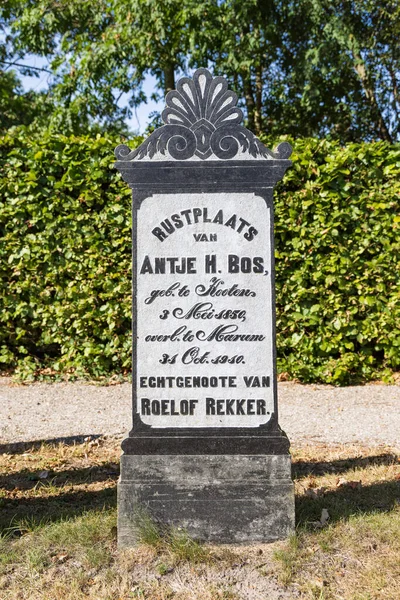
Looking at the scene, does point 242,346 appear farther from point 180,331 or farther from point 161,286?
point 161,286

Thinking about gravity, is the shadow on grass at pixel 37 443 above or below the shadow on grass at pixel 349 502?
above

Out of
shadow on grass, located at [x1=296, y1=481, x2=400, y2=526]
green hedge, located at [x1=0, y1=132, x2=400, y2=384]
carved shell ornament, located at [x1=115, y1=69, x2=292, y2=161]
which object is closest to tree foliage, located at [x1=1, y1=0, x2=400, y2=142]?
green hedge, located at [x1=0, y1=132, x2=400, y2=384]

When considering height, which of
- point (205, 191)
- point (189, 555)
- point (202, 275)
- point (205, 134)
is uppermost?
point (205, 134)

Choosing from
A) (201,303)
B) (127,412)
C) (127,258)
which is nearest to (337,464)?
(201,303)

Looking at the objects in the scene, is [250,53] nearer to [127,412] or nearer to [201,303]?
[127,412]

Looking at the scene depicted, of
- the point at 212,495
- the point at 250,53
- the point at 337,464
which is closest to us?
the point at 212,495

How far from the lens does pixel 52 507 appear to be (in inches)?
146

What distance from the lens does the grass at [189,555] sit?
2.73 metres

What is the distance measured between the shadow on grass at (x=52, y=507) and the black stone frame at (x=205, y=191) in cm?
68

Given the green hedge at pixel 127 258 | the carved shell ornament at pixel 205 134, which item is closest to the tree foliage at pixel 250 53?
the green hedge at pixel 127 258

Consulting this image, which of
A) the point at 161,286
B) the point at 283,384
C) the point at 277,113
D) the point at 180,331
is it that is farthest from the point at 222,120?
the point at 277,113

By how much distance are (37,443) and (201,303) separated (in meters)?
2.57

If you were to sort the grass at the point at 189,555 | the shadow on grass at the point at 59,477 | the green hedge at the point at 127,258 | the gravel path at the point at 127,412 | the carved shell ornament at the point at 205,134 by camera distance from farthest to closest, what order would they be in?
the green hedge at the point at 127,258 → the gravel path at the point at 127,412 → the shadow on grass at the point at 59,477 → the carved shell ornament at the point at 205,134 → the grass at the point at 189,555

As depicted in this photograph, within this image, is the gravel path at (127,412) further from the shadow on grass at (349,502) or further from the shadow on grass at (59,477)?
the shadow on grass at (349,502)
